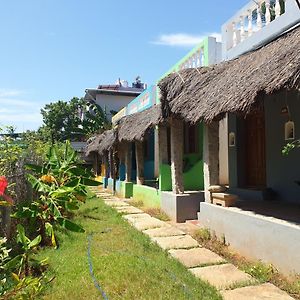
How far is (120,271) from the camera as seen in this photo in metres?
5.16

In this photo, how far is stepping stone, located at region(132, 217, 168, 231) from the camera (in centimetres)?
860

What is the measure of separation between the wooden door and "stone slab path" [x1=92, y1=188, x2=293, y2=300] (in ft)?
8.31

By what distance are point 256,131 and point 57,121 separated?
29200mm

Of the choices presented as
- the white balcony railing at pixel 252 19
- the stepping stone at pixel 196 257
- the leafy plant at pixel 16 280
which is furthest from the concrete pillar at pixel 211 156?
the leafy plant at pixel 16 280

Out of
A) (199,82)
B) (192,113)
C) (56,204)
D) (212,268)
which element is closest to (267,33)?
(199,82)

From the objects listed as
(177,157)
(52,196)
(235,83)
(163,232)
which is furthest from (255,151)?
(52,196)

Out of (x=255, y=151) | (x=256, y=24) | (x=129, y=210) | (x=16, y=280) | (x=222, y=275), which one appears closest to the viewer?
(x=16, y=280)

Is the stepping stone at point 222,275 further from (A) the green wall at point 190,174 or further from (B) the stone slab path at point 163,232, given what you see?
(A) the green wall at point 190,174

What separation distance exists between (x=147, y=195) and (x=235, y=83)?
277 inches

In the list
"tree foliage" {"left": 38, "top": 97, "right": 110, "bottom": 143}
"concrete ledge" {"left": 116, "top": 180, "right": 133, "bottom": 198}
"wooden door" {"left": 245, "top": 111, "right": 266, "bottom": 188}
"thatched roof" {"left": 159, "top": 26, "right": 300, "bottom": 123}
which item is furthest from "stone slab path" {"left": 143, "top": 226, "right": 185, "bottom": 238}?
"tree foliage" {"left": 38, "top": 97, "right": 110, "bottom": 143}

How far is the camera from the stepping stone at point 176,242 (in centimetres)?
668

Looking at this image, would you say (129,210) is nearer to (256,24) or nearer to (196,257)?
(196,257)

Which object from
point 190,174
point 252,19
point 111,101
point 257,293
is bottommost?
point 257,293

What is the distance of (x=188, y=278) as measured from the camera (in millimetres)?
4871
